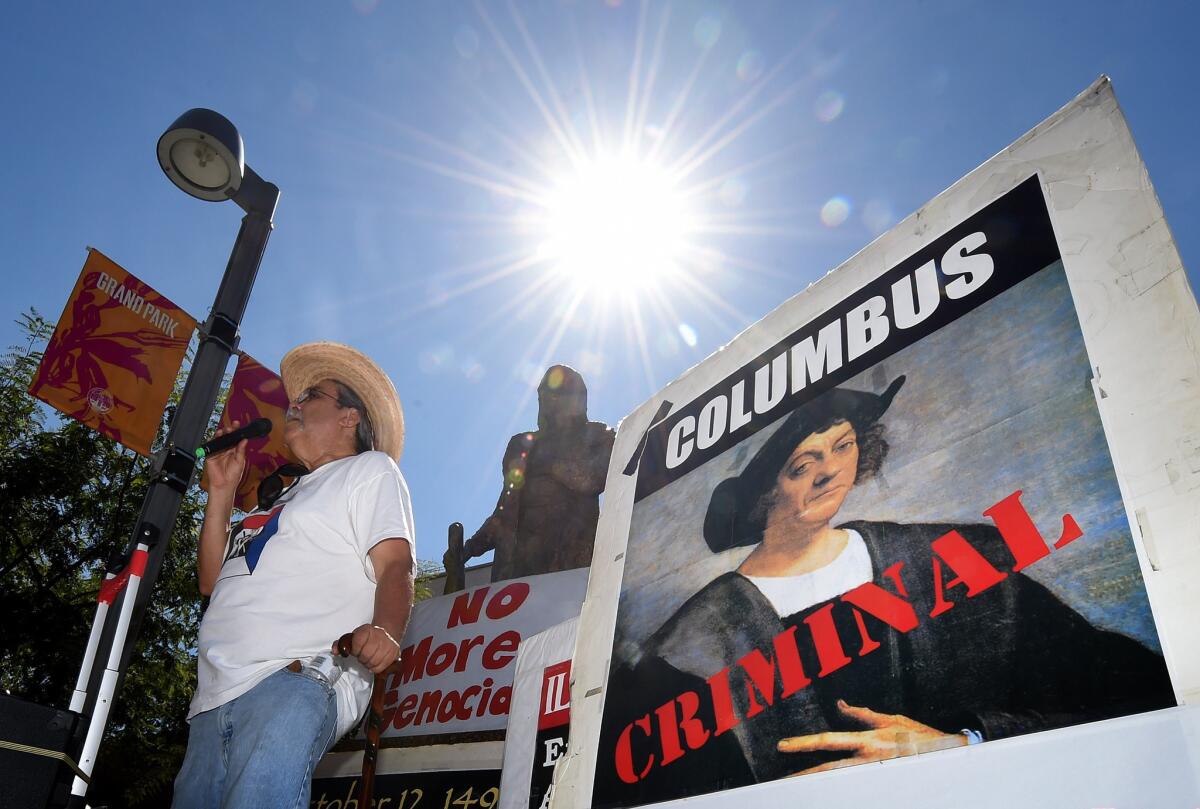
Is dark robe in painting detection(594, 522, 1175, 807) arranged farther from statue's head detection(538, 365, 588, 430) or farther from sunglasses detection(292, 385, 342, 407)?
statue's head detection(538, 365, 588, 430)

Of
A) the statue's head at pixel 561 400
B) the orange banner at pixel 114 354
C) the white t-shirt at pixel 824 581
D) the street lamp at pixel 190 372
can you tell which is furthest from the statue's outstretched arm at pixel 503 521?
the white t-shirt at pixel 824 581

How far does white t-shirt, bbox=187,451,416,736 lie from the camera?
2174mm

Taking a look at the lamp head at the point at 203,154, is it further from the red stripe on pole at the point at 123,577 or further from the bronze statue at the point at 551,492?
the bronze statue at the point at 551,492

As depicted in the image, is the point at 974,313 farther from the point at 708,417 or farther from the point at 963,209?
the point at 708,417

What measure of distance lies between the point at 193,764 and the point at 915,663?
6.14 feet

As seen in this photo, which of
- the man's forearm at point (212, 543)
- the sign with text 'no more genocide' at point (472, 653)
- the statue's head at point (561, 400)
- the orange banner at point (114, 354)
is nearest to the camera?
the man's forearm at point (212, 543)

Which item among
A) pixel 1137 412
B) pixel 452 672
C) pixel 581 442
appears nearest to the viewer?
pixel 1137 412

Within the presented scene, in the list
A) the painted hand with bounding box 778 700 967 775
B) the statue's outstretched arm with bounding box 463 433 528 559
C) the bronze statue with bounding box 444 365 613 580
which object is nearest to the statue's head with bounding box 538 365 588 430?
the bronze statue with bounding box 444 365 613 580

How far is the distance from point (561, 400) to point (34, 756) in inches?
410

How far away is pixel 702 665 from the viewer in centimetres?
232

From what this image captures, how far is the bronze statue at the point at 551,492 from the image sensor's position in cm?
1141

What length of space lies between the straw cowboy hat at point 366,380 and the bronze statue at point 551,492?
8144 millimetres

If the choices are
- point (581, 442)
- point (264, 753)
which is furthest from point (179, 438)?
point (581, 442)

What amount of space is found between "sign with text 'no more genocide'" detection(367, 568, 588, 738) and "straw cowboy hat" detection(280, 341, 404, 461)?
3.87 metres
